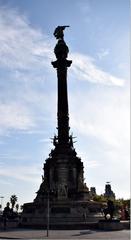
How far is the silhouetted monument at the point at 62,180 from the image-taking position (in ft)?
165

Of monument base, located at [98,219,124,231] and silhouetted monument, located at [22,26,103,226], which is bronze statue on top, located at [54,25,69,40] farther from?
monument base, located at [98,219,124,231]

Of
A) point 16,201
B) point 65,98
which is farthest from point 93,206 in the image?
point 16,201

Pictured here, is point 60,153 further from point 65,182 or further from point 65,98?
point 65,98

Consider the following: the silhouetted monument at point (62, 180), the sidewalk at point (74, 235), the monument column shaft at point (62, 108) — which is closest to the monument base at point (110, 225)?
the sidewalk at point (74, 235)

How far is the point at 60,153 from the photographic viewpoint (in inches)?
2404

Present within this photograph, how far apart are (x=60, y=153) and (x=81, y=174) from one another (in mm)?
5084

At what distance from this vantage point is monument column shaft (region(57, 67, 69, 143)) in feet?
209

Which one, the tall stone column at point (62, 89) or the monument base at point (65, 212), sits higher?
the tall stone column at point (62, 89)

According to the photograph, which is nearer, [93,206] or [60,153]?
[93,206]

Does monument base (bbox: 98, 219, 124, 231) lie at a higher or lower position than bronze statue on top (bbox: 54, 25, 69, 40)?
lower

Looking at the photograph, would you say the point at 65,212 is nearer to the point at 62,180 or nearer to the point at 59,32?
the point at 62,180

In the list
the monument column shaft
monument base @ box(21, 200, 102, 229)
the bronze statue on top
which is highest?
the bronze statue on top

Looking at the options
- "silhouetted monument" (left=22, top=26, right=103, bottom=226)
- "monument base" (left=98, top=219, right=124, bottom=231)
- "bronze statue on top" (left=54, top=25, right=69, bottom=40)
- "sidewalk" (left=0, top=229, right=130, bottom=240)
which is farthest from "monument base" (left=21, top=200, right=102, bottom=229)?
"bronze statue on top" (left=54, top=25, right=69, bottom=40)

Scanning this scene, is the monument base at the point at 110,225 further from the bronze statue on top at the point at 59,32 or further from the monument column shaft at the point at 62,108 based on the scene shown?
the bronze statue on top at the point at 59,32
